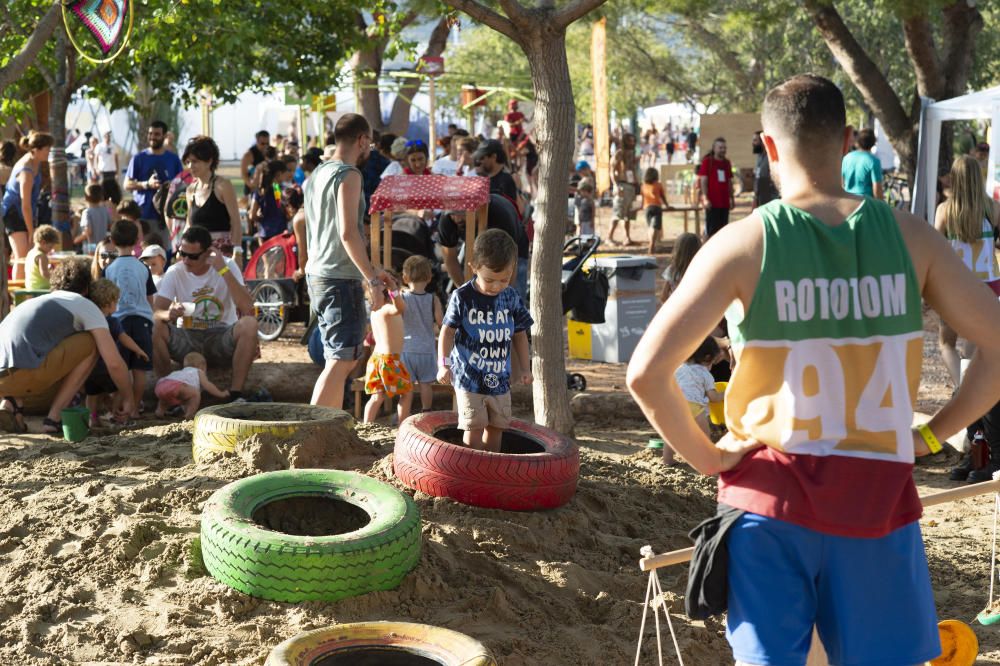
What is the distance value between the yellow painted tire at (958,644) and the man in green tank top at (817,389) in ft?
4.62

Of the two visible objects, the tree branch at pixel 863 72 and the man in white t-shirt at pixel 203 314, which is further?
the tree branch at pixel 863 72

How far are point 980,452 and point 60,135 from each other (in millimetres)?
11501

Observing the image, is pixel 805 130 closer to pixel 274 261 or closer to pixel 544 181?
pixel 544 181

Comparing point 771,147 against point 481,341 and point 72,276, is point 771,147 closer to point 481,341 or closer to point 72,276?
point 481,341

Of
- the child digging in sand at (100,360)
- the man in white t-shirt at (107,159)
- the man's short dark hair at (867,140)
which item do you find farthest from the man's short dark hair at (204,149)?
the man in white t-shirt at (107,159)

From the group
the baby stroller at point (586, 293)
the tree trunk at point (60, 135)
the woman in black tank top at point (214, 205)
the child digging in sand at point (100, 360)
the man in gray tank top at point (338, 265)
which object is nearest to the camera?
the man in gray tank top at point (338, 265)

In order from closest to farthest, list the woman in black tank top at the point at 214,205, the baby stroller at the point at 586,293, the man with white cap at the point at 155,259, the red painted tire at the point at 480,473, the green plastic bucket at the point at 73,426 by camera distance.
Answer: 1. the red painted tire at the point at 480,473
2. the green plastic bucket at the point at 73,426
3. the man with white cap at the point at 155,259
4. the woman in black tank top at the point at 214,205
5. the baby stroller at the point at 586,293

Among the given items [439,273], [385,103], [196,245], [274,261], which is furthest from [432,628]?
[385,103]

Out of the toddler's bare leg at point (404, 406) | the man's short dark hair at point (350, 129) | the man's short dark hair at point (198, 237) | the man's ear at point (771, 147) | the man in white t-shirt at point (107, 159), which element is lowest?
the toddler's bare leg at point (404, 406)

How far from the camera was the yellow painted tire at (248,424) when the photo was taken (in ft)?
20.0

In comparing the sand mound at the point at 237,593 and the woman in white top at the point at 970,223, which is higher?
the woman in white top at the point at 970,223

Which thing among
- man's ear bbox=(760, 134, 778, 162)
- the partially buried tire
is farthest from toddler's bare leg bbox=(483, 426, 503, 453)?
man's ear bbox=(760, 134, 778, 162)

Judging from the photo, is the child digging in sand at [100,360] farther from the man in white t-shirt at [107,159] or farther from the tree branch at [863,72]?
the man in white t-shirt at [107,159]

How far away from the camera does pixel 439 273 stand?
11078 mm
